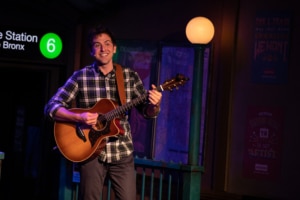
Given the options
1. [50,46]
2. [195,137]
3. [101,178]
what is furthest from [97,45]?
[50,46]

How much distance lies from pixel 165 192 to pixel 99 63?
306 cm

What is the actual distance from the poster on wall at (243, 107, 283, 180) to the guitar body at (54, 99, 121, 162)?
298 centimetres

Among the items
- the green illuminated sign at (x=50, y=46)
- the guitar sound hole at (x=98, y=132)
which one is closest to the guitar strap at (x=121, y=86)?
the guitar sound hole at (x=98, y=132)

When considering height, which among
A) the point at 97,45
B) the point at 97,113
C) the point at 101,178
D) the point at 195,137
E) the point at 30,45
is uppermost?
the point at 30,45

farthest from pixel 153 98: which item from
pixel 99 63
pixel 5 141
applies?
pixel 5 141

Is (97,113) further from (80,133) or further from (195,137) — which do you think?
(195,137)

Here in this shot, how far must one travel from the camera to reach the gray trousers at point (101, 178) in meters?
4.46

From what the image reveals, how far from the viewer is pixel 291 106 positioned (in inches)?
266

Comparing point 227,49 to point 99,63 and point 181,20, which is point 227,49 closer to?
point 181,20

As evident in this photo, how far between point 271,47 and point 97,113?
3220 millimetres

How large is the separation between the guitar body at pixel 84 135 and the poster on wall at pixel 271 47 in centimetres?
301

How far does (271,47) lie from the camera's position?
272 inches

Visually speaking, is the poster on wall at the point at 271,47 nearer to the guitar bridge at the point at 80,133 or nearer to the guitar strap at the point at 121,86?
the guitar strap at the point at 121,86

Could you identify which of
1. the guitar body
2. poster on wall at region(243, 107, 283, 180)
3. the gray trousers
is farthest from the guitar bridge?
poster on wall at region(243, 107, 283, 180)
